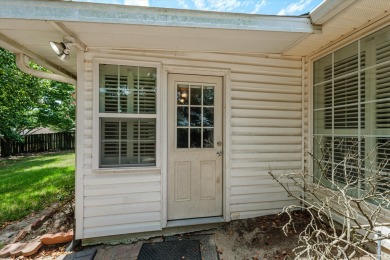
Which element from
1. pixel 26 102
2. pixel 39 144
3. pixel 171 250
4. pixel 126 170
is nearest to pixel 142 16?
pixel 126 170

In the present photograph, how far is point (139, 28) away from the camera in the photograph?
2152 millimetres

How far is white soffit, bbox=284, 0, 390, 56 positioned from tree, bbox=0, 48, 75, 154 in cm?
697

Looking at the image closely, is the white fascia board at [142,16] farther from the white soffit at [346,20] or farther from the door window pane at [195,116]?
the door window pane at [195,116]

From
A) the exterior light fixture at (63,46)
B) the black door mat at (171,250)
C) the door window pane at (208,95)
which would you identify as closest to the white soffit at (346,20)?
the door window pane at (208,95)

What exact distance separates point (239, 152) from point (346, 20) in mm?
1876

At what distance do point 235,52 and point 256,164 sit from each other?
62.4 inches

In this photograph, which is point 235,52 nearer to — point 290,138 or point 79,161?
point 290,138

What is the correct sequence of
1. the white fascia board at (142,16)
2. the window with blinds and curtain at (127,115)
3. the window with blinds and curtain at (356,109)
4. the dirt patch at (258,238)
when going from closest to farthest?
the white fascia board at (142,16)
the window with blinds and curtain at (356,109)
the dirt patch at (258,238)
the window with blinds and curtain at (127,115)

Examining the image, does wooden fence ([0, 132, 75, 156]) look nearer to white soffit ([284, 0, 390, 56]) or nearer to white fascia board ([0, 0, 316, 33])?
white fascia board ([0, 0, 316, 33])

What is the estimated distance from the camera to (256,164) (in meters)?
3.08

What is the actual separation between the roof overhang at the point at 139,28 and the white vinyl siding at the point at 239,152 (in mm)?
279

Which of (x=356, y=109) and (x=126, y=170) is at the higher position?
(x=356, y=109)

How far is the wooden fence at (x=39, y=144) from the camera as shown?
983 centimetres

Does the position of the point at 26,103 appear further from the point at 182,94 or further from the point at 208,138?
the point at 208,138
